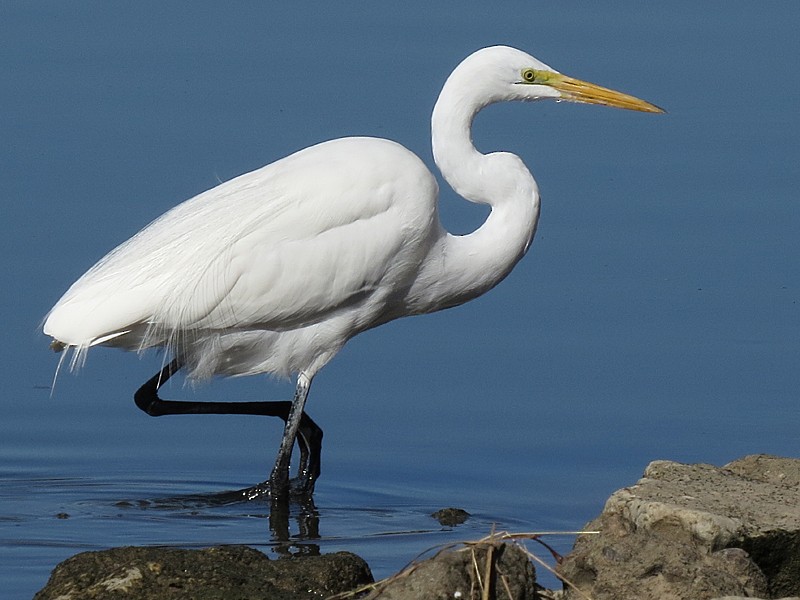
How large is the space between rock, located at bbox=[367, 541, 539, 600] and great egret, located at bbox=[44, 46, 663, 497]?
94.3 inches

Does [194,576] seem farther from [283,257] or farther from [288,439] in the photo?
[288,439]

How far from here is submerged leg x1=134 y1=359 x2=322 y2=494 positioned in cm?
691

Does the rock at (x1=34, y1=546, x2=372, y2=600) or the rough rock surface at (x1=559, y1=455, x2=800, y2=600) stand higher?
the rough rock surface at (x1=559, y1=455, x2=800, y2=600)

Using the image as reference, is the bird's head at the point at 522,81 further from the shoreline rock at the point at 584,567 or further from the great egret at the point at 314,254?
the shoreline rock at the point at 584,567

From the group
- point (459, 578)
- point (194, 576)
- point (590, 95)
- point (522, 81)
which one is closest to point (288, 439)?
point (522, 81)

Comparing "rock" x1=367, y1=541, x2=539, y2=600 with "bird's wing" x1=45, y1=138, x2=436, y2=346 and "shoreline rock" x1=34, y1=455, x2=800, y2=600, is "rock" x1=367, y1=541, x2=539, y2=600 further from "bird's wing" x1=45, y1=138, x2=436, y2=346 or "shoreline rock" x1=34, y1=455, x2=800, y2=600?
"bird's wing" x1=45, y1=138, x2=436, y2=346

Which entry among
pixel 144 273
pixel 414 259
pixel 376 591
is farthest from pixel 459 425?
pixel 376 591

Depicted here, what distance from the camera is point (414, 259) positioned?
6.41 meters

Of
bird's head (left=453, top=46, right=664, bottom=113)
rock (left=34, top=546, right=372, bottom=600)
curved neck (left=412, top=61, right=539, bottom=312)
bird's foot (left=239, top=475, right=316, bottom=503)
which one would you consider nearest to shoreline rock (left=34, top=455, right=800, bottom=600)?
rock (left=34, top=546, right=372, bottom=600)

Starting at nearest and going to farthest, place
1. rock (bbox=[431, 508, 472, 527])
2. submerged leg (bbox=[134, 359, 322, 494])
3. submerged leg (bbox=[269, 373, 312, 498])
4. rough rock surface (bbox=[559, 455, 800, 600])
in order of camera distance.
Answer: rough rock surface (bbox=[559, 455, 800, 600])
rock (bbox=[431, 508, 472, 527])
submerged leg (bbox=[269, 373, 312, 498])
submerged leg (bbox=[134, 359, 322, 494])

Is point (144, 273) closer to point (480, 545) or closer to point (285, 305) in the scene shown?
point (285, 305)

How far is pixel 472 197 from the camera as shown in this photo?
6.60m

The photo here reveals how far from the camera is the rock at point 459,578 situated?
3930mm

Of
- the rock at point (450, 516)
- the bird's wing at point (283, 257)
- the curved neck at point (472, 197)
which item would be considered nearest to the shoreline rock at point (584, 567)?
the rock at point (450, 516)
